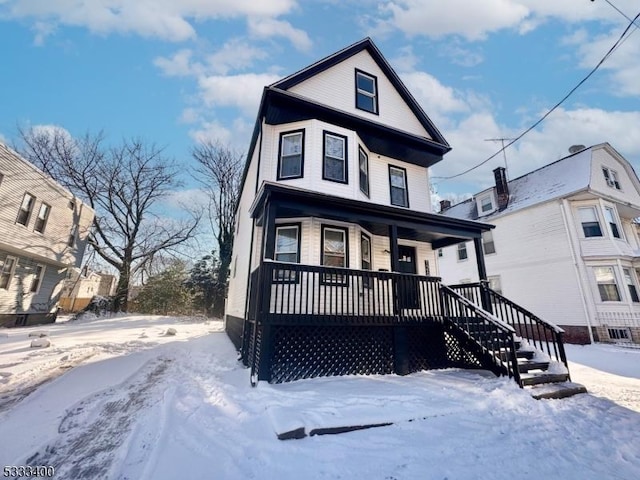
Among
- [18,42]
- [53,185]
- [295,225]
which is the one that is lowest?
[295,225]

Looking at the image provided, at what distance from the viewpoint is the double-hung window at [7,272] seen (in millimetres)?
13141

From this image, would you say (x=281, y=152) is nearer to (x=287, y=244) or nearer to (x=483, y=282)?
(x=287, y=244)

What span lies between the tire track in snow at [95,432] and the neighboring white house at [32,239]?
13000mm

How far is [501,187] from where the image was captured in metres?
17.4

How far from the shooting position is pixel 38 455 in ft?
9.68

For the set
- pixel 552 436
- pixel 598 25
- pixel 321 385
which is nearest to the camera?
pixel 552 436

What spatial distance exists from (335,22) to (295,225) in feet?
29.3

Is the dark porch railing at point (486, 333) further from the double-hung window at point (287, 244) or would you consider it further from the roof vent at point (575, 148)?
the roof vent at point (575, 148)

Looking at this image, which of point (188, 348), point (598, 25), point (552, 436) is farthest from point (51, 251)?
point (598, 25)

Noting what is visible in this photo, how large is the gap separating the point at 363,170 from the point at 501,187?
12.5m

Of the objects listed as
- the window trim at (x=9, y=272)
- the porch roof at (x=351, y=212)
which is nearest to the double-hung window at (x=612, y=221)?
the porch roof at (x=351, y=212)

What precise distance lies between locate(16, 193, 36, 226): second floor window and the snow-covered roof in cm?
2559

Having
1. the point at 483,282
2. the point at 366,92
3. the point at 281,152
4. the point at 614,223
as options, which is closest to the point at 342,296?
the point at 483,282

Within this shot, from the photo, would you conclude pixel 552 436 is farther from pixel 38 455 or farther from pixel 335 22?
pixel 335 22
